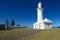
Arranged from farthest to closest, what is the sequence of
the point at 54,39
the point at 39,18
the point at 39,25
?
the point at 39,18 → the point at 39,25 → the point at 54,39

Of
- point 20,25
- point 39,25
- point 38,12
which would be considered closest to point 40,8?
point 38,12

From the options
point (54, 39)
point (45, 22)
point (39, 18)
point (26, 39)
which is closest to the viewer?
point (54, 39)

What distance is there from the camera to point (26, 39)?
65.4ft

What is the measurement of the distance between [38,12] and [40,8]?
2.00m

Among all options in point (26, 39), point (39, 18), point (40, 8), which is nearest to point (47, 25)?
point (39, 18)

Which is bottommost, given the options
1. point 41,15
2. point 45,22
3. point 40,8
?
point 45,22

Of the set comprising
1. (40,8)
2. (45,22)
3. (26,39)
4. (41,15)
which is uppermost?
(40,8)

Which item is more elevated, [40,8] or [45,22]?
[40,8]

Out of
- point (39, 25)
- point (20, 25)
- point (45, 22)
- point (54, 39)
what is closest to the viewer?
point (54, 39)

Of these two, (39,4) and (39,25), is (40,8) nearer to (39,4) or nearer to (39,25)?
(39,4)

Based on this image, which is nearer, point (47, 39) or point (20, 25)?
point (47, 39)

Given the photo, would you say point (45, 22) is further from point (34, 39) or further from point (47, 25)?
point (34, 39)

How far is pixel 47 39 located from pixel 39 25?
24.0 m

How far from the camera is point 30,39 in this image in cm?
1969
